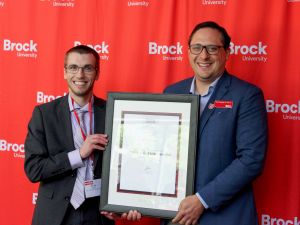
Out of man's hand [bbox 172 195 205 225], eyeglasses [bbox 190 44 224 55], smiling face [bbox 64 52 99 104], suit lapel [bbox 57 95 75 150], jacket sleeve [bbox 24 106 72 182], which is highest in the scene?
eyeglasses [bbox 190 44 224 55]

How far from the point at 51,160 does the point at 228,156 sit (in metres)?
0.84

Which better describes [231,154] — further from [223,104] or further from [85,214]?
[85,214]

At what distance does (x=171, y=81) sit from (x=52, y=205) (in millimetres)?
1162

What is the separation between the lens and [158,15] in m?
2.64

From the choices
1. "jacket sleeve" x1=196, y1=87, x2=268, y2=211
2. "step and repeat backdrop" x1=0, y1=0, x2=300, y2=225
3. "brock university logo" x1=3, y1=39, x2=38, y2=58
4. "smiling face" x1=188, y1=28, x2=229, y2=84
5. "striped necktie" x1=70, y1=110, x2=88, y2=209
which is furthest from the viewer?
"brock university logo" x1=3, y1=39, x2=38, y2=58

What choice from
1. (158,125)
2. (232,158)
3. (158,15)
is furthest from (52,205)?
(158,15)

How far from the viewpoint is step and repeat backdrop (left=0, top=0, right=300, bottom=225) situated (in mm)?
2434

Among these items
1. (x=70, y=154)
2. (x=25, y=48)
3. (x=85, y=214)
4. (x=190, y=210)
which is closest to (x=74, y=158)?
(x=70, y=154)

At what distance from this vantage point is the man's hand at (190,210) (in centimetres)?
168

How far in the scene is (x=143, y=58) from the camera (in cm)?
267

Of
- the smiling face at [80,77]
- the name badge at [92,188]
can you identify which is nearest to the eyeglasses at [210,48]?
the smiling face at [80,77]

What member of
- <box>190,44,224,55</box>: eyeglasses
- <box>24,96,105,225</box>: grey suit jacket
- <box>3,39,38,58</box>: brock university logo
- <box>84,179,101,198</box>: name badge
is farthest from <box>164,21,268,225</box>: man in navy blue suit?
<box>3,39,38,58</box>: brock university logo

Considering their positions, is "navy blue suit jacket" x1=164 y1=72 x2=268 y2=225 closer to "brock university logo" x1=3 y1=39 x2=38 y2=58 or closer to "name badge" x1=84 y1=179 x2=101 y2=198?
"name badge" x1=84 y1=179 x2=101 y2=198

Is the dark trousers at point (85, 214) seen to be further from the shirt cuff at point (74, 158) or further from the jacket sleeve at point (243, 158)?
the jacket sleeve at point (243, 158)
